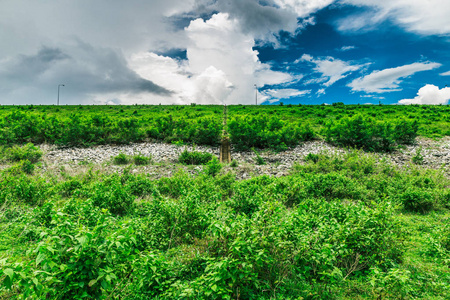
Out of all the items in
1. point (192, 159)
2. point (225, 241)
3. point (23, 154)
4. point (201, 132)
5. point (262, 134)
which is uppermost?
point (201, 132)

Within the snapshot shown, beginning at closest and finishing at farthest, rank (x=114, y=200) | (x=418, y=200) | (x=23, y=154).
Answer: (x=114, y=200) → (x=418, y=200) → (x=23, y=154)

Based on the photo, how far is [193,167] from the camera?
37.3ft

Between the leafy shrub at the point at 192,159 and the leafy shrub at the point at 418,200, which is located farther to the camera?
the leafy shrub at the point at 192,159

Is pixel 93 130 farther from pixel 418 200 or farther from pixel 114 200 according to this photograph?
pixel 418 200

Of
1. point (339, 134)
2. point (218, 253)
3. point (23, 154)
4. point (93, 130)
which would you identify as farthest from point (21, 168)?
point (339, 134)

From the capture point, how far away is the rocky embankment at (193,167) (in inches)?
428

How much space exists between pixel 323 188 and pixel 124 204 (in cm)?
669

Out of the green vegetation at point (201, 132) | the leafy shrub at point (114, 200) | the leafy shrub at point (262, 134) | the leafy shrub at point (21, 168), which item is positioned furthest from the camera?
the leafy shrub at point (262, 134)

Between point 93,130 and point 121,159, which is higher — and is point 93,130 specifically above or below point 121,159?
above

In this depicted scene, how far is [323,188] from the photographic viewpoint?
26.7 ft

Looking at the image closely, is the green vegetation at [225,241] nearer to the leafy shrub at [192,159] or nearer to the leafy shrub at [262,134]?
the leafy shrub at [192,159]

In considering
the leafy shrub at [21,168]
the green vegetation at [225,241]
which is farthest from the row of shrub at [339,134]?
the leafy shrub at [21,168]

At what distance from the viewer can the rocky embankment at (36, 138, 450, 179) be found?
35.7ft

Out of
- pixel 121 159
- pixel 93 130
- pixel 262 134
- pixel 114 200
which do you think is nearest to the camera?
pixel 114 200
